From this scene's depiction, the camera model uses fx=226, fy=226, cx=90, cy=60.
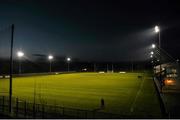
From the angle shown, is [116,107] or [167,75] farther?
[167,75]

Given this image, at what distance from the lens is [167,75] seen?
35.0 meters

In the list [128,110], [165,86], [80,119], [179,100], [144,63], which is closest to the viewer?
[80,119]

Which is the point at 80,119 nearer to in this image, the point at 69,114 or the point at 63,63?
the point at 69,114

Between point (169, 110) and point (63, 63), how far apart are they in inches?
5231

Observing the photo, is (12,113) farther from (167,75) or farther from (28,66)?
(28,66)

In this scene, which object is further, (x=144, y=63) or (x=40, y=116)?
(x=144, y=63)

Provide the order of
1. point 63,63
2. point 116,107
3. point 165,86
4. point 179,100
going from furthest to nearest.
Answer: point 63,63
point 165,86
point 179,100
point 116,107

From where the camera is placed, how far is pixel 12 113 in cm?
1812

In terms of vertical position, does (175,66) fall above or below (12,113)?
above

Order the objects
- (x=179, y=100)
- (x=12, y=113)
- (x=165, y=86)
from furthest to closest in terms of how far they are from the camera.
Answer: (x=165, y=86) → (x=179, y=100) → (x=12, y=113)

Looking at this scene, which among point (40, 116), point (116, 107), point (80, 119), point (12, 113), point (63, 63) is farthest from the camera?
point (63, 63)

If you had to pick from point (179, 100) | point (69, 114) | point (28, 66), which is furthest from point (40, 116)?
point (28, 66)

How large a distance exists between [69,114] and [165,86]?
2113 centimetres

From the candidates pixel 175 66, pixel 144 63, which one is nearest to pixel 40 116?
pixel 175 66
